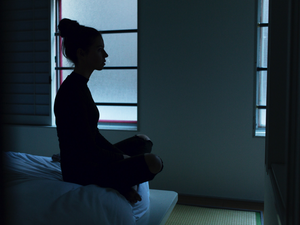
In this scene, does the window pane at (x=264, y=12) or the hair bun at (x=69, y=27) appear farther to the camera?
the window pane at (x=264, y=12)

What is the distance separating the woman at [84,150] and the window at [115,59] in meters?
1.37

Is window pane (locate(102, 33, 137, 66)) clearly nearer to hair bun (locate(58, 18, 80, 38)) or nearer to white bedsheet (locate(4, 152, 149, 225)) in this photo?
hair bun (locate(58, 18, 80, 38))

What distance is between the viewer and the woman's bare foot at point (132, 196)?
1.45 m

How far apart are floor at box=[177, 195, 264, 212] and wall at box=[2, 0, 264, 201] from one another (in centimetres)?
7

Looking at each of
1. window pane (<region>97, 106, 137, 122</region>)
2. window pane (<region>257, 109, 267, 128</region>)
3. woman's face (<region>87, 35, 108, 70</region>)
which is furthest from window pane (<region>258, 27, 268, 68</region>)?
woman's face (<region>87, 35, 108, 70</region>)

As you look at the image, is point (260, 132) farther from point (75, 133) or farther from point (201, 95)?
point (75, 133)

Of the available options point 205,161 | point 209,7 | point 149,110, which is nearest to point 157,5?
point 209,7

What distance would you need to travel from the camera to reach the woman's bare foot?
57.2 inches

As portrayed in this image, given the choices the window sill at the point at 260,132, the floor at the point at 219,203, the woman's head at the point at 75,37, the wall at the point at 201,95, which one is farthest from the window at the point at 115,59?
the woman's head at the point at 75,37

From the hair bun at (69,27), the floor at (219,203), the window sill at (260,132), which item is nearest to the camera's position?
Result: the hair bun at (69,27)

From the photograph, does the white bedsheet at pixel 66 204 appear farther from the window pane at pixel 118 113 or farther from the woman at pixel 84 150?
the window pane at pixel 118 113

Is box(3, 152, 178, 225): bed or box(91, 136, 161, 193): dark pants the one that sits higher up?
box(91, 136, 161, 193): dark pants

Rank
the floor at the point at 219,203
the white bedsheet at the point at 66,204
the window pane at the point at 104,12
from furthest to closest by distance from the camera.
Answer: the window pane at the point at 104,12
the floor at the point at 219,203
the white bedsheet at the point at 66,204

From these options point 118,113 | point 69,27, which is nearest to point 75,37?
point 69,27
